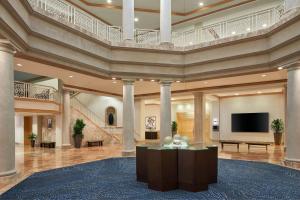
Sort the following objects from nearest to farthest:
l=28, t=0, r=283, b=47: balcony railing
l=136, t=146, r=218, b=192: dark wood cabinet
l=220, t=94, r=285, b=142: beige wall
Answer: l=136, t=146, r=218, b=192: dark wood cabinet → l=28, t=0, r=283, b=47: balcony railing → l=220, t=94, r=285, b=142: beige wall

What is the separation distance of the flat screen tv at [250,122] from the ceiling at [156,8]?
25.0 ft

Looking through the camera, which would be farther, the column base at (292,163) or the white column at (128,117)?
the white column at (128,117)

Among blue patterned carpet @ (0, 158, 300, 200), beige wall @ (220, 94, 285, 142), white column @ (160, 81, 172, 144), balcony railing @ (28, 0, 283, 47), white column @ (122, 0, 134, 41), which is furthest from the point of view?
beige wall @ (220, 94, 285, 142)

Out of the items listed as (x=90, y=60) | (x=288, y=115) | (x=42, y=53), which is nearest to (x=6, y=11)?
(x=42, y=53)

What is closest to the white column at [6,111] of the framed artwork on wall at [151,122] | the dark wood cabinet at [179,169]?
the dark wood cabinet at [179,169]

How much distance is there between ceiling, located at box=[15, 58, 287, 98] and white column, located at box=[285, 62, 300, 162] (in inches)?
86.3

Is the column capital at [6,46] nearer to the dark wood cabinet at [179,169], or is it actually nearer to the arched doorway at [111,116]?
the dark wood cabinet at [179,169]

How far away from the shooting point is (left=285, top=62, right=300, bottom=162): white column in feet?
27.1

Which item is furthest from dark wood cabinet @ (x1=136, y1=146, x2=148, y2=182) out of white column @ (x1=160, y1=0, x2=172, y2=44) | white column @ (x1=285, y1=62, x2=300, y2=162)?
white column @ (x1=160, y1=0, x2=172, y2=44)

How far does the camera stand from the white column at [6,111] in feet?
20.7

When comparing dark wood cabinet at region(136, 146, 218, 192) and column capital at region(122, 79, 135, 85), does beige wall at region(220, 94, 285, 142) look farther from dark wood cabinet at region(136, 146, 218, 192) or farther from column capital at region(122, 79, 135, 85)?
dark wood cabinet at region(136, 146, 218, 192)

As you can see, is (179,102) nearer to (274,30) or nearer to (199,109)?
(199,109)

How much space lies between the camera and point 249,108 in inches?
736

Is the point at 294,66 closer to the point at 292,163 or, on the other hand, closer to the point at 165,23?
the point at 292,163
